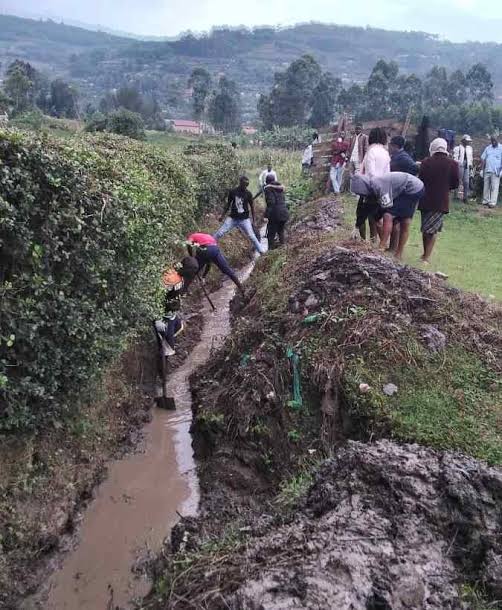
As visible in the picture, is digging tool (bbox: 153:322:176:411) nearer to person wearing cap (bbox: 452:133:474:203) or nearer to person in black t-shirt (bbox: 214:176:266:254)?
person in black t-shirt (bbox: 214:176:266:254)

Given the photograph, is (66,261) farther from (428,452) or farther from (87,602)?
(428,452)

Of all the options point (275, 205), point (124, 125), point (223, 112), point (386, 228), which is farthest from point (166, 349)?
point (223, 112)

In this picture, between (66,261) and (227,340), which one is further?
(227,340)

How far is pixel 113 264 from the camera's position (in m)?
5.52

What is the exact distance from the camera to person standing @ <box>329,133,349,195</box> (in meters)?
16.0

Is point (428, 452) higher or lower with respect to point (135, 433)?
higher

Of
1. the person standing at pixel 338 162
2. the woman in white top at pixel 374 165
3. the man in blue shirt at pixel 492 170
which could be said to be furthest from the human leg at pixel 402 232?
the man in blue shirt at pixel 492 170

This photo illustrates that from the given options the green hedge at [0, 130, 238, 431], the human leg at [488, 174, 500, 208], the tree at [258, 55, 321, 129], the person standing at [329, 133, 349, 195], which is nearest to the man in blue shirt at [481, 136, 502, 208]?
the human leg at [488, 174, 500, 208]

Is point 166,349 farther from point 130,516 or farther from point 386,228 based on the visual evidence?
point 386,228

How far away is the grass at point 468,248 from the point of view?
9.20 metres

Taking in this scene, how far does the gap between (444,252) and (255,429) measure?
667 centimetres

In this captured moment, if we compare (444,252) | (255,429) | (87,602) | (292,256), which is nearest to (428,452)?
(255,429)

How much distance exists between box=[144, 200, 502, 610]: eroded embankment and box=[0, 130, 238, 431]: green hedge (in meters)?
1.60

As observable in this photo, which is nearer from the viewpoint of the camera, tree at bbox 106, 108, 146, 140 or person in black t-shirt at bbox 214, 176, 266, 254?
person in black t-shirt at bbox 214, 176, 266, 254
